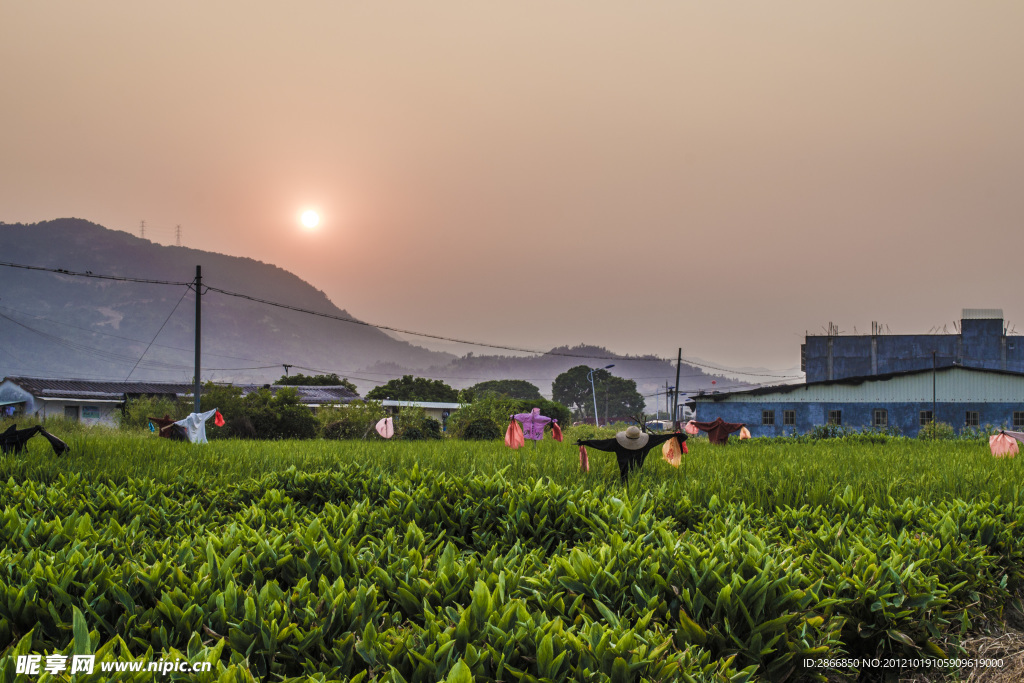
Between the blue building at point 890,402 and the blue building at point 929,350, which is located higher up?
the blue building at point 929,350

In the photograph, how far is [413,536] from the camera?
4.86 m

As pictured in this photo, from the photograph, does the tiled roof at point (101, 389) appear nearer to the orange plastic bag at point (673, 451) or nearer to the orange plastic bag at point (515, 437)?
the orange plastic bag at point (515, 437)

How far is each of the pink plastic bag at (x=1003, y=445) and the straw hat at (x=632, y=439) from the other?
7.00m

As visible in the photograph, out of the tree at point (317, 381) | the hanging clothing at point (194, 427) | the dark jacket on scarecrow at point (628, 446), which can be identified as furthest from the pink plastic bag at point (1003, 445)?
the tree at point (317, 381)

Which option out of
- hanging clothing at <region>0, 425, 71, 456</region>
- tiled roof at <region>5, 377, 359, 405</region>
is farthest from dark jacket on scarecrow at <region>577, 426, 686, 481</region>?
tiled roof at <region>5, 377, 359, 405</region>

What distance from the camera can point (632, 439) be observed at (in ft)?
25.1

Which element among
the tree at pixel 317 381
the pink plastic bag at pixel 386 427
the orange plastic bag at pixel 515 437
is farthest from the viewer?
the tree at pixel 317 381

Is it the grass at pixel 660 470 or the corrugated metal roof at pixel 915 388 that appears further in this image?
the corrugated metal roof at pixel 915 388

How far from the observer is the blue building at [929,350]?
46.0 meters

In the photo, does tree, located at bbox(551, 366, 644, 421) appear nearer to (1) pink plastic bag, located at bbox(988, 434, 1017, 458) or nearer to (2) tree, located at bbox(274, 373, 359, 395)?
(2) tree, located at bbox(274, 373, 359, 395)

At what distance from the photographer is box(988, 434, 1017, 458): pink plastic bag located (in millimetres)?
10768

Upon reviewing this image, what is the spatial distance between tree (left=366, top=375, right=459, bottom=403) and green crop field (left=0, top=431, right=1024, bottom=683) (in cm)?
5093

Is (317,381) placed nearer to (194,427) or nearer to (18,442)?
(194,427)

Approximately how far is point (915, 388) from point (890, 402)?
1.35 metres
